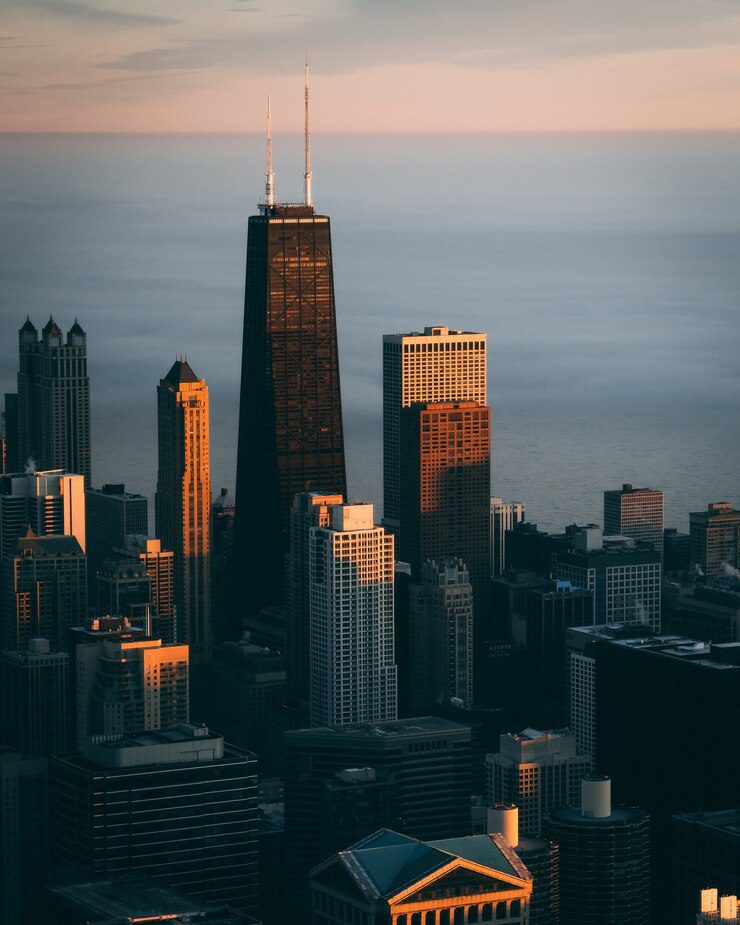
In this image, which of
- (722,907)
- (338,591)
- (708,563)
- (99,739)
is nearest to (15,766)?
(99,739)

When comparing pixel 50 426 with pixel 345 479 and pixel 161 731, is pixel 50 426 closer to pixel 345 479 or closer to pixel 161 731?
pixel 345 479

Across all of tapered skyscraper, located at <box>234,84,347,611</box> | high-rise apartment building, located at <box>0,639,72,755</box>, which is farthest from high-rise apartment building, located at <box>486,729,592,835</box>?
tapered skyscraper, located at <box>234,84,347,611</box>

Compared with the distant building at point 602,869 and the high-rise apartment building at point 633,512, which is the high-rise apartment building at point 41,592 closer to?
the high-rise apartment building at point 633,512

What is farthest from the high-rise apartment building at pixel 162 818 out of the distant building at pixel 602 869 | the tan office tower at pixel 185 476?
the tan office tower at pixel 185 476

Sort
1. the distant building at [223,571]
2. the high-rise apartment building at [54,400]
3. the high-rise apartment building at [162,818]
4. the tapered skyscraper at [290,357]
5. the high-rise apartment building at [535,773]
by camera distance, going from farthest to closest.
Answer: the high-rise apartment building at [54,400]
the tapered skyscraper at [290,357]
the distant building at [223,571]
the high-rise apartment building at [535,773]
the high-rise apartment building at [162,818]

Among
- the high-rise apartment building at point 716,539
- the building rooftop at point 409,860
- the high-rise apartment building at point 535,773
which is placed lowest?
the building rooftop at point 409,860

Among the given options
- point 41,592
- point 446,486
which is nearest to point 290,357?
point 446,486

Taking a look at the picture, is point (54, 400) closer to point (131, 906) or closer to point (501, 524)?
point (501, 524)
